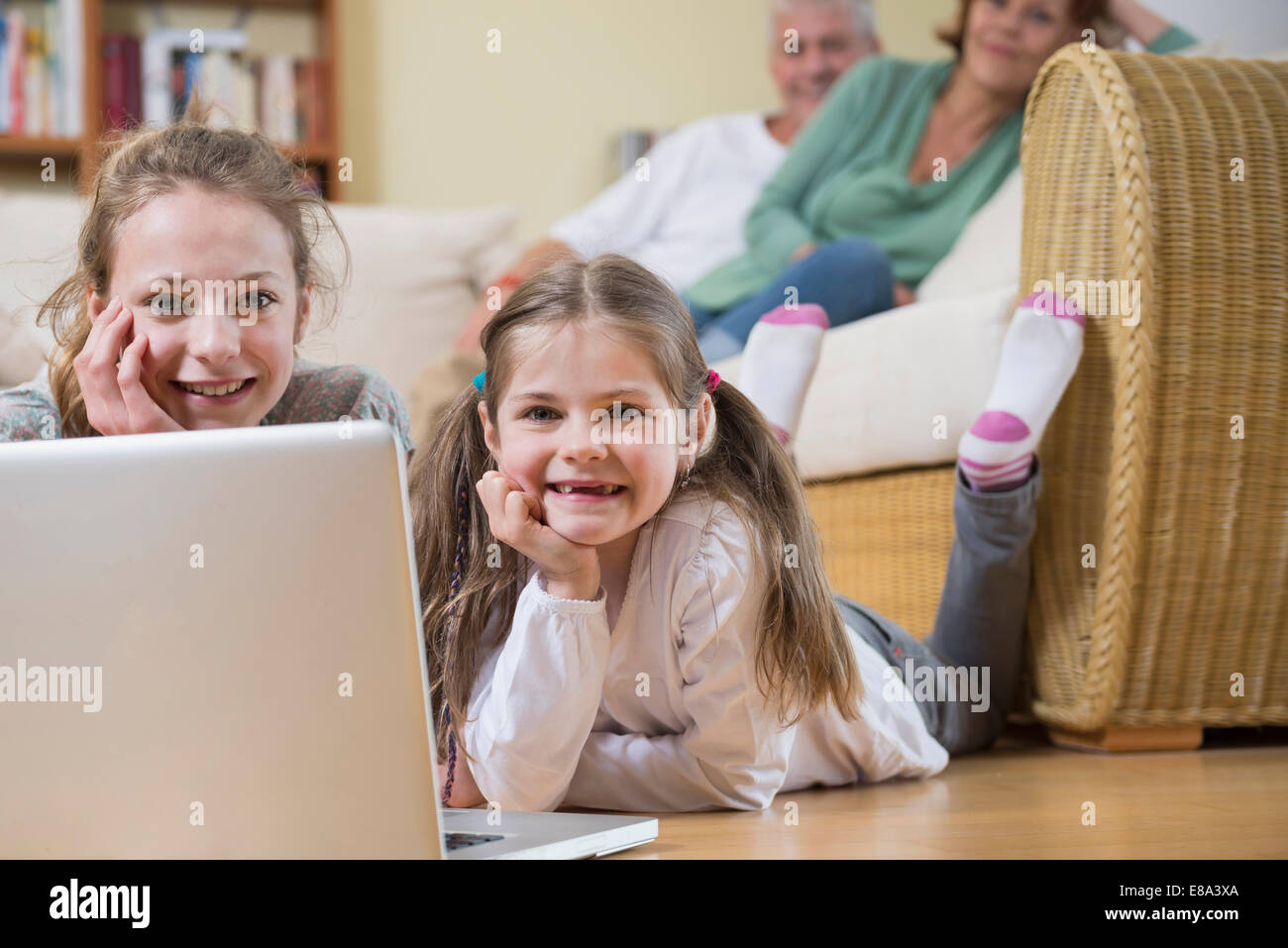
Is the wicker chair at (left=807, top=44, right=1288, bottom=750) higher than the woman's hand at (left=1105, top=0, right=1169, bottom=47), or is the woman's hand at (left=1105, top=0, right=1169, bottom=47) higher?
the woman's hand at (left=1105, top=0, right=1169, bottom=47)

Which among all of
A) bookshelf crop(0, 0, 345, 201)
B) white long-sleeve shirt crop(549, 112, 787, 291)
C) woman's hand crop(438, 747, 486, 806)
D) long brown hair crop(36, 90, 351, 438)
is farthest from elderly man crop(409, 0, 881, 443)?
woman's hand crop(438, 747, 486, 806)

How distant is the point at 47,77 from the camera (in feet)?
9.00

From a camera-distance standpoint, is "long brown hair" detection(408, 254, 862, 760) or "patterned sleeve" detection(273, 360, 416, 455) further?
"patterned sleeve" detection(273, 360, 416, 455)

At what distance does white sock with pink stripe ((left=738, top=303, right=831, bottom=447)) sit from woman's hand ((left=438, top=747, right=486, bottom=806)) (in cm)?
58

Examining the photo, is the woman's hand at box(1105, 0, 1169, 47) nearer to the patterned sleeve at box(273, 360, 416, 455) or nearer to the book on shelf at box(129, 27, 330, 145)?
the book on shelf at box(129, 27, 330, 145)

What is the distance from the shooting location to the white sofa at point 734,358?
1.52 m

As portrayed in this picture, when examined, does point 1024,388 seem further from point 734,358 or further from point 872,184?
point 872,184

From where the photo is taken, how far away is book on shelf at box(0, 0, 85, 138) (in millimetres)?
2711

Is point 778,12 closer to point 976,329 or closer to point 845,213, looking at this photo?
point 845,213

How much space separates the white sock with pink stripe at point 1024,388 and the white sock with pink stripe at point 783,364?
213mm

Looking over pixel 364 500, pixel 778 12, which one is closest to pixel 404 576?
pixel 364 500

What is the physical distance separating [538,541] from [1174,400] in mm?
736

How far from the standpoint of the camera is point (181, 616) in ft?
2.08
